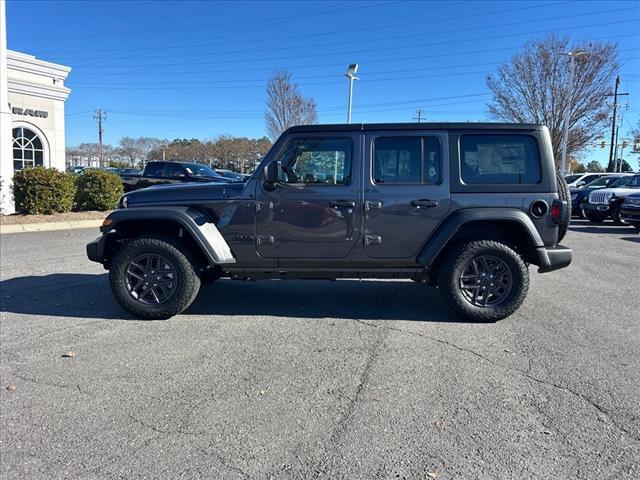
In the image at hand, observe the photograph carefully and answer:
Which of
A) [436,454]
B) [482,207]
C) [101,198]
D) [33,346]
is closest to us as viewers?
[436,454]

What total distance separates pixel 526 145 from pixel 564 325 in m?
1.88

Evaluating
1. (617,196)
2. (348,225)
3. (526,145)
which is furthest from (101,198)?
(617,196)

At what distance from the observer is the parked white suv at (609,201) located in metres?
15.2

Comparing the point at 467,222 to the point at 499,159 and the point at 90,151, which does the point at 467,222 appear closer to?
the point at 499,159

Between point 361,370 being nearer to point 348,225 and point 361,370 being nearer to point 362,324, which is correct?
point 362,324

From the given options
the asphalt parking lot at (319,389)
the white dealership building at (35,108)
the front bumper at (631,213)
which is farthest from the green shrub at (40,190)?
the front bumper at (631,213)

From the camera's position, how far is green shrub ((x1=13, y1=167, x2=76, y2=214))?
500 inches

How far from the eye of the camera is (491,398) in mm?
3375

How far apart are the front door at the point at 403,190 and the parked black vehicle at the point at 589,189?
44.4 feet

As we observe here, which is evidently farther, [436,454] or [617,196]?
[617,196]

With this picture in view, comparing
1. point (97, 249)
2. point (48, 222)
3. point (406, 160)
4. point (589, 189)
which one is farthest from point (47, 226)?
point (589, 189)

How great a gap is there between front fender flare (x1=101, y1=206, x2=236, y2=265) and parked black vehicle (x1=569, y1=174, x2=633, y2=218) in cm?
1489

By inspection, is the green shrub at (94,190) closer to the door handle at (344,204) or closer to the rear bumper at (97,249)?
the rear bumper at (97,249)

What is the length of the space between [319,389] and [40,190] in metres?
12.1
